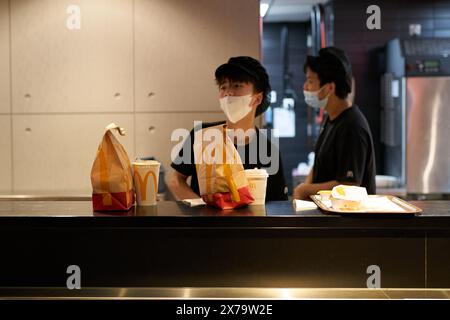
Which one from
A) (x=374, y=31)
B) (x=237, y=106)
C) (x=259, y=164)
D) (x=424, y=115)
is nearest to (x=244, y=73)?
(x=237, y=106)

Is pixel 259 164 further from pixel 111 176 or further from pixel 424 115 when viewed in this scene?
pixel 424 115

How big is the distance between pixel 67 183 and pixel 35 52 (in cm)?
86

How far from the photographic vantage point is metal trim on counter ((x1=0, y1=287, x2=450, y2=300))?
6.56ft

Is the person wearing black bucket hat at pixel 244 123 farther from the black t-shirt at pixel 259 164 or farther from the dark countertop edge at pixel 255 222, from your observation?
the dark countertop edge at pixel 255 222

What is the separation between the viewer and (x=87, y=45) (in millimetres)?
3994

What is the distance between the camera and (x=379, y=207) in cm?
208

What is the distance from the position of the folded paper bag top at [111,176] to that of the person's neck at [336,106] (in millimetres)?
1627

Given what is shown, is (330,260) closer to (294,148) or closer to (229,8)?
(229,8)

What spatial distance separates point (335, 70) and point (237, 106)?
2.62 ft

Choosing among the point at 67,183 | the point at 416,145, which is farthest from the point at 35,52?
the point at 416,145

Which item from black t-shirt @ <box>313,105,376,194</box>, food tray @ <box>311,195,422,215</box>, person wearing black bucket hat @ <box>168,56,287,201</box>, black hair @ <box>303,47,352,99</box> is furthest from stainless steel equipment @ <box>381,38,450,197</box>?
food tray @ <box>311,195,422,215</box>

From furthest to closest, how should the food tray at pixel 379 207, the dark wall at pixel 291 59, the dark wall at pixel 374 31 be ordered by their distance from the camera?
the dark wall at pixel 291 59 < the dark wall at pixel 374 31 < the food tray at pixel 379 207

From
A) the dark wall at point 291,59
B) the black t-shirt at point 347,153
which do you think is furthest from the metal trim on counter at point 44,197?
the dark wall at point 291,59

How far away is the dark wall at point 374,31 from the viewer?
6.08 metres
